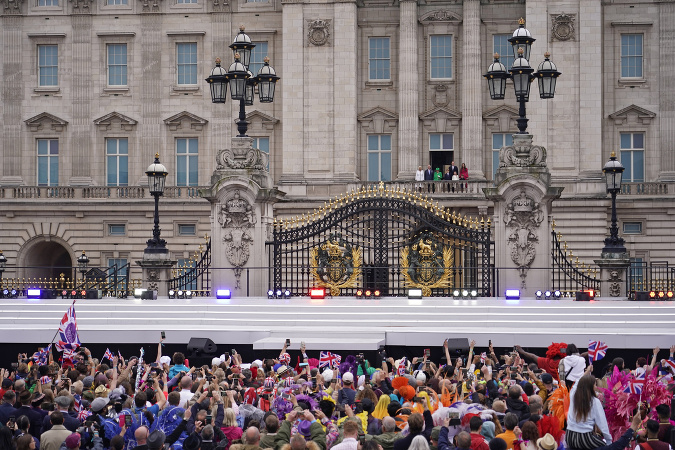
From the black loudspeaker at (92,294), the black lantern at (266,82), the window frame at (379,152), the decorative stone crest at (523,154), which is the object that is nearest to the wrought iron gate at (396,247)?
the decorative stone crest at (523,154)

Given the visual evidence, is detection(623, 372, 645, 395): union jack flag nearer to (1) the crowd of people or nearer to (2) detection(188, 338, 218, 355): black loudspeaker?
(1) the crowd of people

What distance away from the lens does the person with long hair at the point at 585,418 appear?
12.5 metres

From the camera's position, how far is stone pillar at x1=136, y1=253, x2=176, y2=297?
1281 inches

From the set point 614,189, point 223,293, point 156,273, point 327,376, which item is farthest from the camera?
point 156,273

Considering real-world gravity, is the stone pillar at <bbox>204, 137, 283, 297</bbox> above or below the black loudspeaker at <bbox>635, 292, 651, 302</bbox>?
above

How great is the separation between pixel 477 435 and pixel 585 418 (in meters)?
1.23

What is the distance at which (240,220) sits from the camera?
31.2 meters

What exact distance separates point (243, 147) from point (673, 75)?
2699 cm

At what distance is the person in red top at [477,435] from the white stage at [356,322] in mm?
11051

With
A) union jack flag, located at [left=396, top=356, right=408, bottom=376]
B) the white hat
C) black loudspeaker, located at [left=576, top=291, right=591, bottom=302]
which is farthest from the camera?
black loudspeaker, located at [left=576, top=291, right=591, bottom=302]

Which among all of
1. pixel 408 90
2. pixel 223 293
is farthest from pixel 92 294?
pixel 408 90

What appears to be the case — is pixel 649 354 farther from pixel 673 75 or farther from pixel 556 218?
pixel 673 75

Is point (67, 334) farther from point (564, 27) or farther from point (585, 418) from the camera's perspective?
point (564, 27)

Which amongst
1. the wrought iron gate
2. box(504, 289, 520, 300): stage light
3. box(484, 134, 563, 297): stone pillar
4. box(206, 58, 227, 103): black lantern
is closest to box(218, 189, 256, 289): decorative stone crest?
the wrought iron gate
